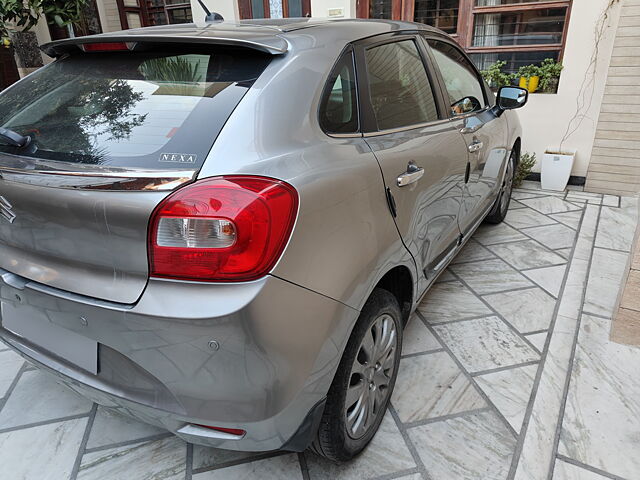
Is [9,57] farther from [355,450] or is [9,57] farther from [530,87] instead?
[355,450]

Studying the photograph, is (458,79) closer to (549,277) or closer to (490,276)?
(490,276)

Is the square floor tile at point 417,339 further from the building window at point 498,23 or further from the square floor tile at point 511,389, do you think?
the building window at point 498,23

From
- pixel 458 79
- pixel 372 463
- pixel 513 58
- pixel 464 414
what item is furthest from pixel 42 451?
pixel 513 58

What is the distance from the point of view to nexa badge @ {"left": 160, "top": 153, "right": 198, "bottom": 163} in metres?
1.10

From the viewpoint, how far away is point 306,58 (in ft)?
4.47

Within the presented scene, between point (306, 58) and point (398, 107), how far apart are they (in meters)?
0.56

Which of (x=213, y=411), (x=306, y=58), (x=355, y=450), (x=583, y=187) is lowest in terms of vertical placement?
(x=583, y=187)

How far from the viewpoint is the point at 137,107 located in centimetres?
130

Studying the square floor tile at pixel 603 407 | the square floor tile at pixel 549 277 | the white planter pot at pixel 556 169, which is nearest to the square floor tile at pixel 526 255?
the square floor tile at pixel 549 277

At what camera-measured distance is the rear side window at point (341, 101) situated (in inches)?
54.1

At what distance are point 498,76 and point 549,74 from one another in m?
0.46

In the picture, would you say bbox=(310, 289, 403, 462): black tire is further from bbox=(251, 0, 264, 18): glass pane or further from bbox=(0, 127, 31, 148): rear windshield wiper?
bbox=(251, 0, 264, 18): glass pane

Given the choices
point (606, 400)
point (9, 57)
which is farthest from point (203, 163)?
point (9, 57)

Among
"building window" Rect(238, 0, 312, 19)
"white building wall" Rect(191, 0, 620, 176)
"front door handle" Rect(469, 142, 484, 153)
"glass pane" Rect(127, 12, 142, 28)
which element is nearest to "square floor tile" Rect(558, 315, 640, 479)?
"front door handle" Rect(469, 142, 484, 153)
